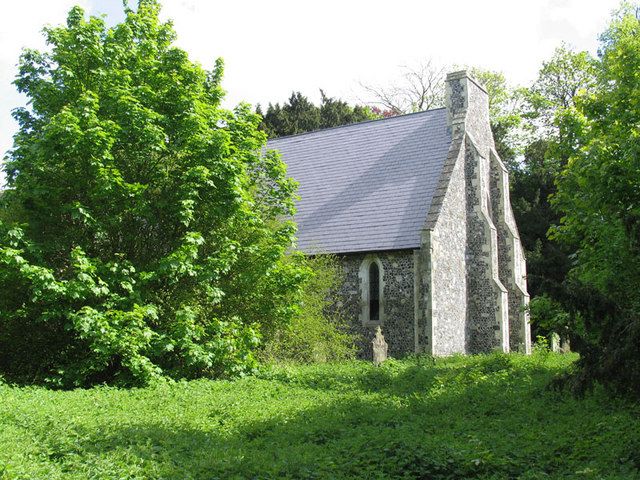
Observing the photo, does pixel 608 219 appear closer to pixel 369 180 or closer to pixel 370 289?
pixel 370 289

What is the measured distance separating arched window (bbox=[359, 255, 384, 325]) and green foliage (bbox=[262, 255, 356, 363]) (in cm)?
206

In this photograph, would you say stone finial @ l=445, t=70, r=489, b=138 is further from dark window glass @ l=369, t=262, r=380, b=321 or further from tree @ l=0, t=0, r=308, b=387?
tree @ l=0, t=0, r=308, b=387

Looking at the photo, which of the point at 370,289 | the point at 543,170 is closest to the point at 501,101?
the point at 543,170

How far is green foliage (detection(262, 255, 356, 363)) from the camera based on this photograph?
15844 mm

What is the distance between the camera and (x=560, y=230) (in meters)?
13.5

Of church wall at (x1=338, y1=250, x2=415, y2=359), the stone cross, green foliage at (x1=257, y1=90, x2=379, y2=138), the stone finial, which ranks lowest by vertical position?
the stone cross

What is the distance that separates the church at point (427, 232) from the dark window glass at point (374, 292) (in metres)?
0.03

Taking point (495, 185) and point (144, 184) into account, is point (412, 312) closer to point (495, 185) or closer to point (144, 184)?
point (495, 185)

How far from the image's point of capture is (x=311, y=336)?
1645 centimetres

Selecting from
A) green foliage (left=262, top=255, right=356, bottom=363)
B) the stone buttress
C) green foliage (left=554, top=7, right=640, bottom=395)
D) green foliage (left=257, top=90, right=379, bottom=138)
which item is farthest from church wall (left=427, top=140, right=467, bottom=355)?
green foliage (left=257, top=90, right=379, bottom=138)

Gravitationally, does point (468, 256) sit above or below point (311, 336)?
above

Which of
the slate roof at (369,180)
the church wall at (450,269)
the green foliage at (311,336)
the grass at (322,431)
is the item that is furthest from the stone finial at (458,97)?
the grass at (322,431)

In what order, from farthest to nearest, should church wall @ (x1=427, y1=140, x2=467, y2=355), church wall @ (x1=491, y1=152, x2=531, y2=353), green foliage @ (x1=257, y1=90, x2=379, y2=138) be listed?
green foliage @ (x1=257, y1=90, x2=379, y2=138) → church wall @ (x1=491, y1=152, x2=531, y2=353) → church wall @ (x1=427, y1=140, x2=467, y2=355)

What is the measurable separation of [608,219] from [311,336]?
25.5ft
